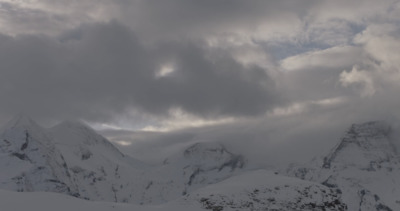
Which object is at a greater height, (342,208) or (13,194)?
(13,194)

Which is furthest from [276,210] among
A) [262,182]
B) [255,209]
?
[262,182]

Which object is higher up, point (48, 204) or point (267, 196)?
point (48, 204)

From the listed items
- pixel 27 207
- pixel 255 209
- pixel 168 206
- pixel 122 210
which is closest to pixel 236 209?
pixel 255 209

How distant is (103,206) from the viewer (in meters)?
46.1

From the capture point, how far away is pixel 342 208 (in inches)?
2286

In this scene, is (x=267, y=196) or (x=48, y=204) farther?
(x=267, y=196)

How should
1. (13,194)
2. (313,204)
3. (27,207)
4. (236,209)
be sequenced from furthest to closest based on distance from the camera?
1. (313,204)
2. (236,209)
3. (13,194)
4. (27,207)

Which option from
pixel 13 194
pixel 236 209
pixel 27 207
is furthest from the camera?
pixel 236 209

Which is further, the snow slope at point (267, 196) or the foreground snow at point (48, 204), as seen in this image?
the snow slope at point (267, 196)

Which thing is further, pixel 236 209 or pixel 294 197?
pixel 294 197

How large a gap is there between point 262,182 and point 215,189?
590 cm

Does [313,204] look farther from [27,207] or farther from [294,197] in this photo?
[27,207]

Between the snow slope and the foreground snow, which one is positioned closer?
the foreground snow

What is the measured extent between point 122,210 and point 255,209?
1416 centimetres
